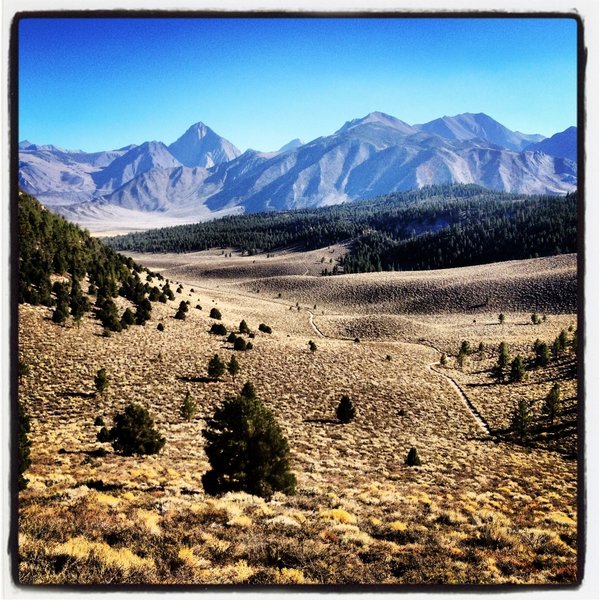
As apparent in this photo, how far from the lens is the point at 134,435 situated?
548 inches

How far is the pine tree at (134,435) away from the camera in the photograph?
13.8 m

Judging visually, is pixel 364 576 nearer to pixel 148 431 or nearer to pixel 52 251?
pixel 148 431

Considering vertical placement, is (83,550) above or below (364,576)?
above

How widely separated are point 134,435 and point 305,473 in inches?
232

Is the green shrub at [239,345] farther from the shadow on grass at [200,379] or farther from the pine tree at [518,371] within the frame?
A: the pine tree at [518,371]

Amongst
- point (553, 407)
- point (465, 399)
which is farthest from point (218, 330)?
point (553, 407)

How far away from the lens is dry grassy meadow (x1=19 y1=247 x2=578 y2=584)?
623 centimetres

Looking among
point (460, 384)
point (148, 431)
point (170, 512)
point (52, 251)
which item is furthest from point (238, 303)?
point (170, 512)

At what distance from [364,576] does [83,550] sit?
415cm

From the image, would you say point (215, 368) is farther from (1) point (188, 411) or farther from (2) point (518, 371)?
(2) point (518, 371)

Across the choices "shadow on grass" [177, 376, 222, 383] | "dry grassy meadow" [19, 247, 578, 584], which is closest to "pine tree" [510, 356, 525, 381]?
"dry grassy meadow" [19, 247, 578, 584]

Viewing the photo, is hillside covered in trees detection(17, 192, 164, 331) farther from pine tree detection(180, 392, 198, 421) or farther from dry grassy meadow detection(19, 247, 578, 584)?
pine tree detection(180, 392, 198, 421)

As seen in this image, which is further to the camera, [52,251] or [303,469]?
[52,251]
